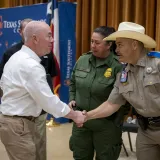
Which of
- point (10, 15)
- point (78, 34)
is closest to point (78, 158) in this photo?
point (78, 34)

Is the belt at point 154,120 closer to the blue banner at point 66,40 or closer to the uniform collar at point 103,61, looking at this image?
the uniform collar at point 103,61

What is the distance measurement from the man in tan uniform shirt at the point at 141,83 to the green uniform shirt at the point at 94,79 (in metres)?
0.23

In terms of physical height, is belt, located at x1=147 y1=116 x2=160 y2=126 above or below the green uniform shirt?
below

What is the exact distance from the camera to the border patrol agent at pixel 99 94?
2.84m

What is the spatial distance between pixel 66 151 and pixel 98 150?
1.58 m

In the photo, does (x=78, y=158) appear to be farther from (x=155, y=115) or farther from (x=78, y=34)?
(x=78, y=34)

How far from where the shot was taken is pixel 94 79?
2.88 metres

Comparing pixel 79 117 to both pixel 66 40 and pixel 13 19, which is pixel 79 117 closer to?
pixel 66 40

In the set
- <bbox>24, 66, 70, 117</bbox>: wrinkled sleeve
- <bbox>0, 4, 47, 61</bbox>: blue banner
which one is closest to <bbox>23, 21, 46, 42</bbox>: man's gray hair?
<bbox>24, 66, 70, 117</bbox>: wrinkled sleeve

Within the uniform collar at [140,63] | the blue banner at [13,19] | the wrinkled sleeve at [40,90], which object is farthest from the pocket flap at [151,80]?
the blue banner at [13,19]

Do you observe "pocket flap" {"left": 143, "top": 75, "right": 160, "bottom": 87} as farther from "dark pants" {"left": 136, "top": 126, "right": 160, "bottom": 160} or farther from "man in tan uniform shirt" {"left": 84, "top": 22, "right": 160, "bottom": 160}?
"dark pants" {"left": 136, "top": 126, "right": 160, "bottom": 160}

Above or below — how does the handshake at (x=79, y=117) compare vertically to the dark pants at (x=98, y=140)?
above

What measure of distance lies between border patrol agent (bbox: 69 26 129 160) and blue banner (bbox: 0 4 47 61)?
3.16m

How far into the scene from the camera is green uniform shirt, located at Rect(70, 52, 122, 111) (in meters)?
2.83
